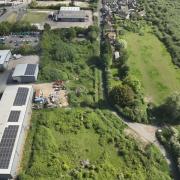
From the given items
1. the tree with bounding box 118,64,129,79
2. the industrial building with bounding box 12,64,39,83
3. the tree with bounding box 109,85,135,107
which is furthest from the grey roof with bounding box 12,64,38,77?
the tree with bounding box 118,64,129,79

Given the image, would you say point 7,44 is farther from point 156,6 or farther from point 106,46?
point 156,6

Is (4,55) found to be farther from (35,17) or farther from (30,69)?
(35,17)

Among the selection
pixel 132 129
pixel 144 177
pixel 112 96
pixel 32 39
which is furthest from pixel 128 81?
pixel 32 39

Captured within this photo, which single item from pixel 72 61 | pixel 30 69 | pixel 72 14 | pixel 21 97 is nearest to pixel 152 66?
pixel 72 61

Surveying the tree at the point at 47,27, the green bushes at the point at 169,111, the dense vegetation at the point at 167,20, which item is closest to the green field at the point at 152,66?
the dense vegetation at the point at 167,20

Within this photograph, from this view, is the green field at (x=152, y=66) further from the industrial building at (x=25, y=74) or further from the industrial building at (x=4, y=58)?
the industrial building at (x=4, y=58)
